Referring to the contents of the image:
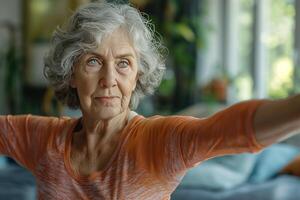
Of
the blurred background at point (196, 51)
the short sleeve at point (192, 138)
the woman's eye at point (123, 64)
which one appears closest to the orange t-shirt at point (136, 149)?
the short sleeve at point (192, 138)

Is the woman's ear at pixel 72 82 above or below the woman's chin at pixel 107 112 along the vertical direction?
above

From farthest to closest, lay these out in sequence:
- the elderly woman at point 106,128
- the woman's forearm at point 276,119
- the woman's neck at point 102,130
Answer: the woman's neck at point 102,130, the elderly woman at point 106,128, the woman's forearm at point 276,119

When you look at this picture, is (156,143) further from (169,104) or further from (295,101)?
(169,104)

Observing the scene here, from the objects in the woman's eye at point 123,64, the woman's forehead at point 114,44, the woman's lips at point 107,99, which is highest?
the woman's forehead at point 114,44

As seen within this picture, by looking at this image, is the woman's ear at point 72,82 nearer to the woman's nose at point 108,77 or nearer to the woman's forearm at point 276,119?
the woman's nose at point 108,77

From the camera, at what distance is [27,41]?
547cm

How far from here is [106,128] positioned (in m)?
1.11

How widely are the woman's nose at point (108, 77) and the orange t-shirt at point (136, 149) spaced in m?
0.10

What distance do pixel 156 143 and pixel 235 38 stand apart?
3.81 metres

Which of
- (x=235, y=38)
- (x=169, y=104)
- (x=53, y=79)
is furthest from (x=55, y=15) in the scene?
(x=53, y=79)

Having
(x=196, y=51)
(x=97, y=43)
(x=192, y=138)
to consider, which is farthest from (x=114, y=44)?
(x=196, y=51)

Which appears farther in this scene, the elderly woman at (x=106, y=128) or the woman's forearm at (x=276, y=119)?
the elderly woman at (x=106, y=128)

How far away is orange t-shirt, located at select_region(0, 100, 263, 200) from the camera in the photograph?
0.84 meters

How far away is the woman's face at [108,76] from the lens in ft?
3.43
